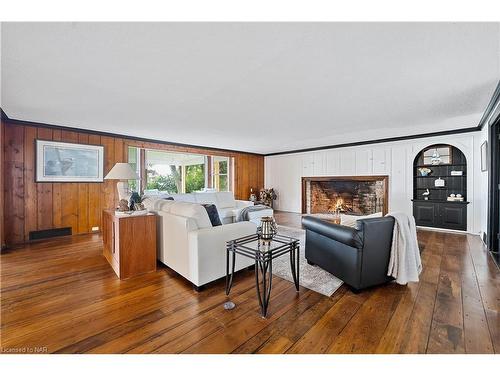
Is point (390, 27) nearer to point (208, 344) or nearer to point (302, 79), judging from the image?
point (302, 79)

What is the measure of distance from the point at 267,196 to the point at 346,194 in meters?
2.68

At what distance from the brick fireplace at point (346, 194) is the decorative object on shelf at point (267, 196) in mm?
1168

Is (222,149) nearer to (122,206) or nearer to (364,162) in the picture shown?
(364,162)

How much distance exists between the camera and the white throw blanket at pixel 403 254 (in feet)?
7.47

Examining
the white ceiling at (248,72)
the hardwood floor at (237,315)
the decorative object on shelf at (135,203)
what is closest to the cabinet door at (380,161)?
the white ceiling at (248,72)

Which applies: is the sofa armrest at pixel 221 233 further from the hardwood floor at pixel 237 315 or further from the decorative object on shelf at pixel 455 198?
the decorative object on shelf at pixel 455 198

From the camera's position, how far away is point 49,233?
14.2 ft

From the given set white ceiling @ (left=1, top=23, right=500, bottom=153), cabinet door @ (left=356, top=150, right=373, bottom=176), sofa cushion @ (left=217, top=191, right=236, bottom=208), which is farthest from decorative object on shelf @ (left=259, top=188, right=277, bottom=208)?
white ceiling @ (left=1, top=23, right=500, bottom=153)

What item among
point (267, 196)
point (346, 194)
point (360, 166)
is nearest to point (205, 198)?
point (267, 196)

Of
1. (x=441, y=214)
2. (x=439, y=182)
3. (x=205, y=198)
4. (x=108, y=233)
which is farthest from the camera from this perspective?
(x=205, y=198)

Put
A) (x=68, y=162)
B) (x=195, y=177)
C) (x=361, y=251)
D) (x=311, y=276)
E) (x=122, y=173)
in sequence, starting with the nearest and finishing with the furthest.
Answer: (x=361, y=251) → (x=311, y=276) → (x=122, y=173) → (x=68, y=162) → (x=195, y=177)

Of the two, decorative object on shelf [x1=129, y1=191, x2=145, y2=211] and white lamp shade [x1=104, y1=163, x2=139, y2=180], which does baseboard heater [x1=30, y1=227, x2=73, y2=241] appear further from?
decorative object on shelf [x1=129, y1=191, x2=145, y2=211]
